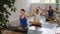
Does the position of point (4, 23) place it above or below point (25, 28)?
above

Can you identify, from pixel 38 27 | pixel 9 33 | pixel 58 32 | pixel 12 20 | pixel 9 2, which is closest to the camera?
pixel 9 2

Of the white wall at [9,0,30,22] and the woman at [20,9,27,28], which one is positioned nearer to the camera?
the woman at [20,9,27,28]

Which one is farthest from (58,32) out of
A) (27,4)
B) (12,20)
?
(27,4)

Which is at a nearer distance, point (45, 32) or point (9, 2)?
point (9, 2)

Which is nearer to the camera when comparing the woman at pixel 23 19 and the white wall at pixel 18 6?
Answer: the woman at pixel 23 19

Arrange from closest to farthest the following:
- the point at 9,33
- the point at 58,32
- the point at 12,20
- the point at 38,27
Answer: the point at 58,32 → the point at 9,33 → the point at 38,27 → the point at 12,20

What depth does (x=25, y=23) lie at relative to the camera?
4199 mm

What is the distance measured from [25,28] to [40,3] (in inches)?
148

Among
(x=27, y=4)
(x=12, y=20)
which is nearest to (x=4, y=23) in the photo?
(x=12, y=20)

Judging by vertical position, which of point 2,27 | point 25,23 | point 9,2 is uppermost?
point 9,2

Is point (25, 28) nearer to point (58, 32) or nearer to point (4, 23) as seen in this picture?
point (58, 32)

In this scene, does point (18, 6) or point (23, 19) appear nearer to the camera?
point (23, 19)

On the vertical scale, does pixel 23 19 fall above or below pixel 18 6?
below

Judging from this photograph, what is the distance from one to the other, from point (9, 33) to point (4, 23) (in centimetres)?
273
